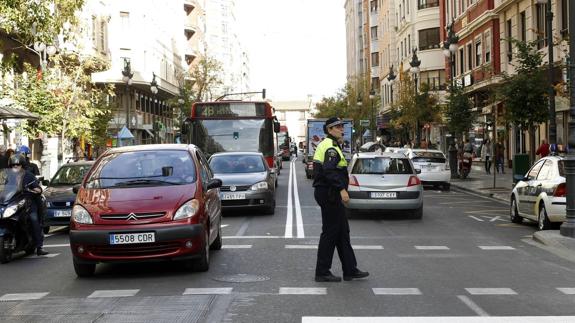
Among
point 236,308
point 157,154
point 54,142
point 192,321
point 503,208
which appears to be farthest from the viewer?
point 54,142

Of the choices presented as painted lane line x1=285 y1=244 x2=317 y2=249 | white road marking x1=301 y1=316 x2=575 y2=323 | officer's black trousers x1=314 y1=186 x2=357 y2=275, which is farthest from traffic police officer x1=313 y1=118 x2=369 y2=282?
painted lane line x1=285 y1=244 x2=317 y2=249

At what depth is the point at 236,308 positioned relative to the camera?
7.51 meters

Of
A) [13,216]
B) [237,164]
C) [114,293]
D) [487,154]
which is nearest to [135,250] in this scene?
[114,293]

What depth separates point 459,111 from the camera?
32.4 metres

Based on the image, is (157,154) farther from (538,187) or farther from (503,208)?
(503,208)

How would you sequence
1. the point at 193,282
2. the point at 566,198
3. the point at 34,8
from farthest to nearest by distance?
the point at 34,8 < the point at 566,198 < the point at 193,282

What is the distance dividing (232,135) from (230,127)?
0.25m

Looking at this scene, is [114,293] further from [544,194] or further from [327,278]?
[544,194]

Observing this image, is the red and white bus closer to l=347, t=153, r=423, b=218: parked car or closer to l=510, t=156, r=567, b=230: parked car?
l=347, t=153, r=423, b=218: parked car

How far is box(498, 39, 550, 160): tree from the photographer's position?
22.5m

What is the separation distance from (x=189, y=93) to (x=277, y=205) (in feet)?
147

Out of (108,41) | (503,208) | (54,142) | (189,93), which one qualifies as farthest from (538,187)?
(189,93)

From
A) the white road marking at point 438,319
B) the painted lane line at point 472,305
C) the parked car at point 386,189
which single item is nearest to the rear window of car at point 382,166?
the parked car at point 386,189

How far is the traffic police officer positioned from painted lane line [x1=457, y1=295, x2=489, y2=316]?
4.83ft
